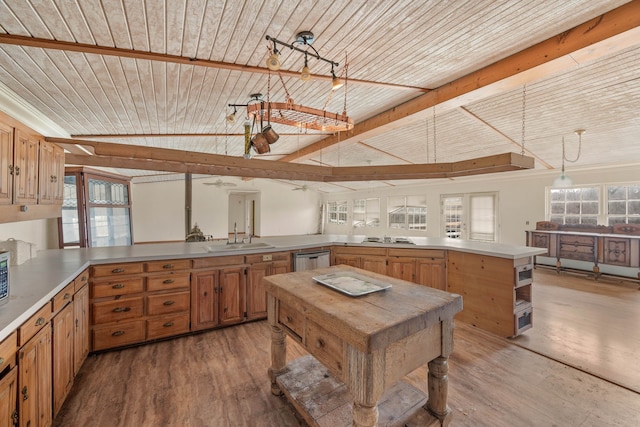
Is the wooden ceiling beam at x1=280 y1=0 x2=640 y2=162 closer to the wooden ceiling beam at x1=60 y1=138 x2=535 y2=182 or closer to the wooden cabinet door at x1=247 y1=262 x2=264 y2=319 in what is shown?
the wooden ceiling beam at x1=60 y1=138 x2=535 y2=182

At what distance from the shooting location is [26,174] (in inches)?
79.8

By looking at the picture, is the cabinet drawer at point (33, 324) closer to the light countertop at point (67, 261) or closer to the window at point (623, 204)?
the light countertop at point (67, 261)

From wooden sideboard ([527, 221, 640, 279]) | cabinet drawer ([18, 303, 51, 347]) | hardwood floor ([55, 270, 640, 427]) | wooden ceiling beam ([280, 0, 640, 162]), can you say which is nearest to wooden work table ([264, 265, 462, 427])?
hardwood floor ([55, 270, 640, 427])

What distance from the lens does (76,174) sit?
4.47 meters

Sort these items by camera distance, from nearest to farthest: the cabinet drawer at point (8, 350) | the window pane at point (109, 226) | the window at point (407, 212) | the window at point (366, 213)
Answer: the cabinet drawer at point (8, 350), the window pane at point (109, 226), the window at point (407, 212), the window at point (366, 213)

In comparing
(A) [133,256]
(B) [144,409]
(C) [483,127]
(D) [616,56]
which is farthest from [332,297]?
(C) [483,127]

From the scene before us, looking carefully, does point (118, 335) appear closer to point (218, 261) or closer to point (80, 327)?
point (80, 327)

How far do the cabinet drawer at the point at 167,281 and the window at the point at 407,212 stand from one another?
7.57m

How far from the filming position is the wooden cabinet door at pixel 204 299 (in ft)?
9.61

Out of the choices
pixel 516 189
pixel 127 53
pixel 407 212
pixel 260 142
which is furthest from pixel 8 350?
pixel 407 212

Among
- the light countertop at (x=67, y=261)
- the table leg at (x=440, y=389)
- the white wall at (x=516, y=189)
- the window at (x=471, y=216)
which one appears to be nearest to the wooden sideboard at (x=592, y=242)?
the white wall at (x=516, y=189)

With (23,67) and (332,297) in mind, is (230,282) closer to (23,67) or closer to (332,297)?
(332,297)

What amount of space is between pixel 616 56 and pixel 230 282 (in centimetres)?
459

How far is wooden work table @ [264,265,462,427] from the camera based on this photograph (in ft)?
4.06
